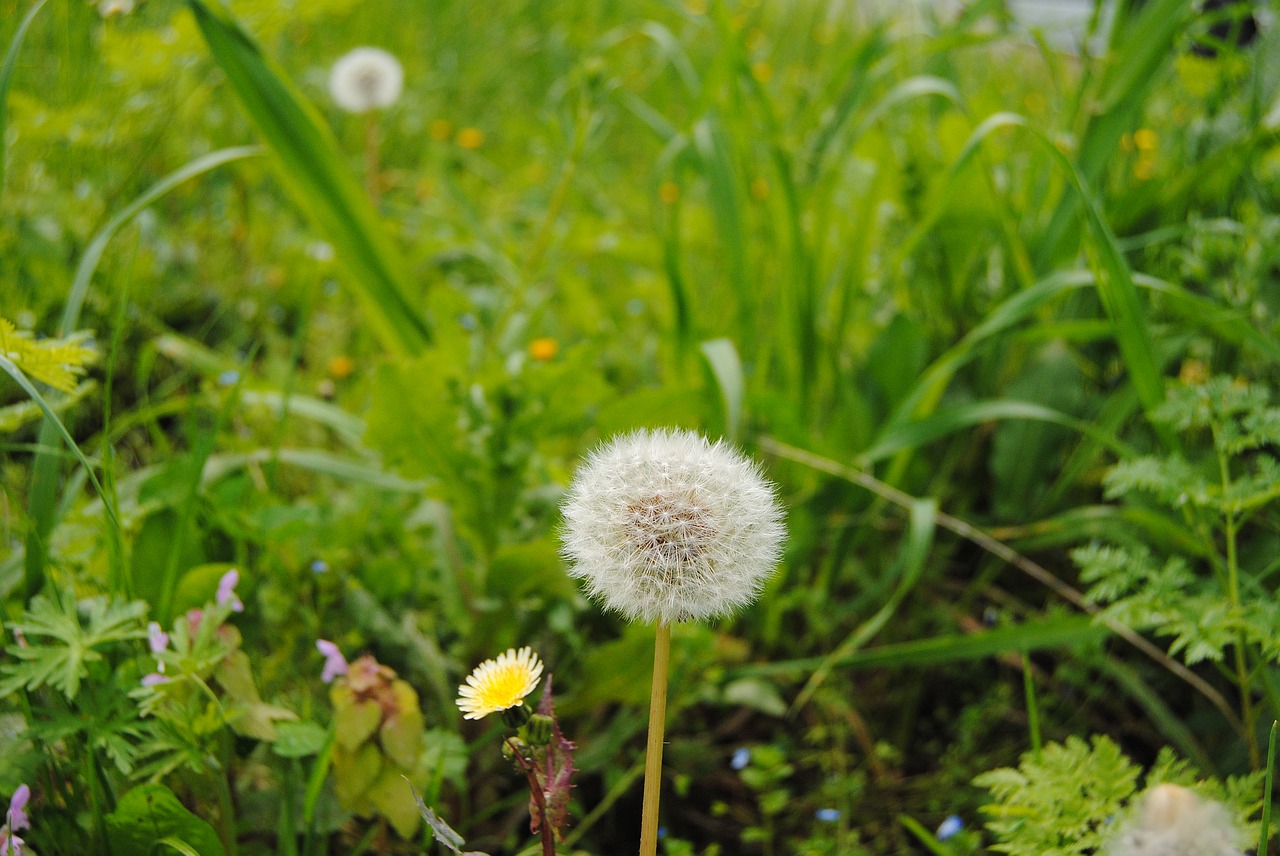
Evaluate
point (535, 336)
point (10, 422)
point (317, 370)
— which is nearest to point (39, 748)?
point (10, 422)

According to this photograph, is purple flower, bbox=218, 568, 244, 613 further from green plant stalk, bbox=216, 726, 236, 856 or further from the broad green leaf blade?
the broad green leaf blade

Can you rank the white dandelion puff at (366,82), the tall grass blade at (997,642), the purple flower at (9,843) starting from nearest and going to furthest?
the purple flower at (9,843) < the tall grass blade at (997,642) < the white dandelion puff at (366,82)

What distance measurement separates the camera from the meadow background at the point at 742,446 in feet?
4.03

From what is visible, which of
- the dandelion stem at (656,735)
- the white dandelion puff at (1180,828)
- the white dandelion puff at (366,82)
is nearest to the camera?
the white dandelion puff at (1180,828)

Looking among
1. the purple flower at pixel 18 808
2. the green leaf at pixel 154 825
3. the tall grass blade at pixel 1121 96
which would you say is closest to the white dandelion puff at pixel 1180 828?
the green leaf at pixel 154 825

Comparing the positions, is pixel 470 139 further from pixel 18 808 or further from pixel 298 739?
pixel 18 808

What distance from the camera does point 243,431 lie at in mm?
2070

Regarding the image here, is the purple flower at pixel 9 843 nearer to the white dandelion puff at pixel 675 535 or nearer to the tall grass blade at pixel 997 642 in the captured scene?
the white dandelion puff at pixel 675 535

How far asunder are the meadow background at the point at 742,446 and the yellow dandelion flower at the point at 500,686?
1.14ft

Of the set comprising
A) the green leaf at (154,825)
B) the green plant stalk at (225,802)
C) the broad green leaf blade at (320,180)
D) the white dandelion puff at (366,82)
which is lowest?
the green leaf at (154,825)

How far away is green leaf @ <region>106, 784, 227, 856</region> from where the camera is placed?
108 cm

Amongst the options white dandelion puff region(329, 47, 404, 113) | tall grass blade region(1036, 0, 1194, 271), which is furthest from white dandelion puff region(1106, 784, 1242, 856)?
white dandelion puff region(329, 47, 404, 113)

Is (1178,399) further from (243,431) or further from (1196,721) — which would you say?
(243,431)

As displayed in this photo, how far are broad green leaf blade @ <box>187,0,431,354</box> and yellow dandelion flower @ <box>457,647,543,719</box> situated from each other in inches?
42.7
